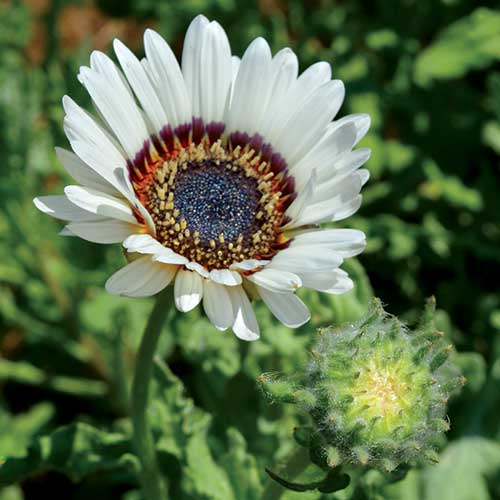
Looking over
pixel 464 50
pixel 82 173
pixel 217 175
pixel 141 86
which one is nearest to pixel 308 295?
pixel 217 175

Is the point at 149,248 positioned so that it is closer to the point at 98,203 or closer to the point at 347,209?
the point at 98,203

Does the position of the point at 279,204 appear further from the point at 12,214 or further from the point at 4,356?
the point at 4,356

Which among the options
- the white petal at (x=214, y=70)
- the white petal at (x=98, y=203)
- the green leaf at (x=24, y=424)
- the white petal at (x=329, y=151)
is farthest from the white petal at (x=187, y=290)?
the green leaf at (x=24, y=424)

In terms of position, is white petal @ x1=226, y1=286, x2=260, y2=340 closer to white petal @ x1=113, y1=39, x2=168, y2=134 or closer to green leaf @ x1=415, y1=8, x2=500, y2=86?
white petal @ x1=113, y1=39, x2=168, y2=134

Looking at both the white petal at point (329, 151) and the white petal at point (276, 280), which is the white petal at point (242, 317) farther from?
the white petal at point (329, 151)

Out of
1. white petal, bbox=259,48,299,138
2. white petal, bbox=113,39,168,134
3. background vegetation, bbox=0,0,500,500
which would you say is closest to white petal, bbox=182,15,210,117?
white petal, bbox=113,39,168,134

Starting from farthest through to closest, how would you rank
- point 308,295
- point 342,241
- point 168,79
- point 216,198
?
1. point 308,295
2. point 216,198
3. point 168,79
4. point 342,241

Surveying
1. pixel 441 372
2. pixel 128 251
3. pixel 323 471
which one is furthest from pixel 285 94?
pixel 323 471
